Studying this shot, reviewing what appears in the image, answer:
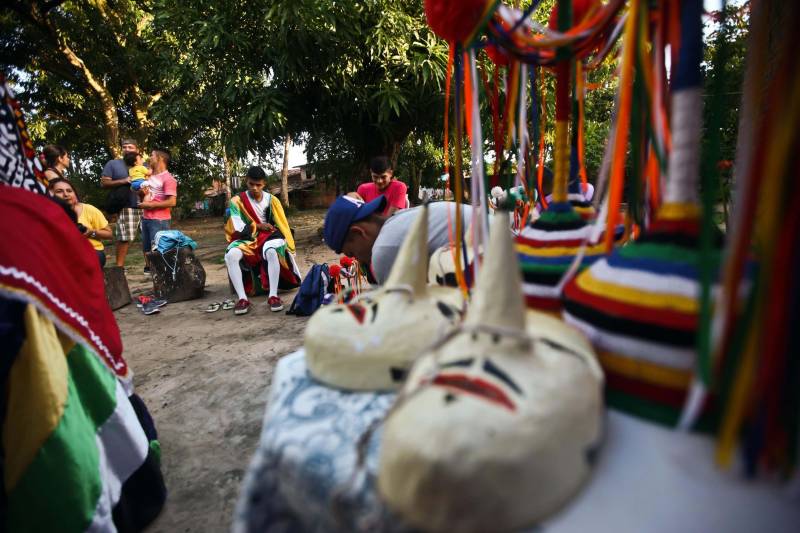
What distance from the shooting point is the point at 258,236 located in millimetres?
4414

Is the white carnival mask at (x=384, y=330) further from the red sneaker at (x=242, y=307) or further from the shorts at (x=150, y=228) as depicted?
the shorts at (x=150, y=228)

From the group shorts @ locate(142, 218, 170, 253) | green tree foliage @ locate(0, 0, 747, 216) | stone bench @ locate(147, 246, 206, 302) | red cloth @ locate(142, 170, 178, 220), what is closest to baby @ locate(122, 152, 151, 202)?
red cloth @ locate(142, 170, 178, 220)

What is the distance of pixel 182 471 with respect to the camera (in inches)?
68.5

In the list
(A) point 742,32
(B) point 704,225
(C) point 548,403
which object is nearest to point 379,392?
(C) point 548,403

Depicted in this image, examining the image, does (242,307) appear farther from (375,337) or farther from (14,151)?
(375,337)

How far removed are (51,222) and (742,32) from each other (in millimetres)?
1984

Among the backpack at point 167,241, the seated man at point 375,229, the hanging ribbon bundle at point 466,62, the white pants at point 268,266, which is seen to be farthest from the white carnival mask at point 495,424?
the backpack at point 167,241

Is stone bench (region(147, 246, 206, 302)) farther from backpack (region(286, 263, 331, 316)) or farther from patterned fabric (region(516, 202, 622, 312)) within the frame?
patterned fabric (region(516, 202, 622, 312))

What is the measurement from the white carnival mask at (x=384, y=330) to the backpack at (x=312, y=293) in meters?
2.99

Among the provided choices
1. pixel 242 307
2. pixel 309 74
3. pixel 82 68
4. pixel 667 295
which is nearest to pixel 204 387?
pixel 242 307

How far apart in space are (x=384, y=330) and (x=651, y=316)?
1.25 feet

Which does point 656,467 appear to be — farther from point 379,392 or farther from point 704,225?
point 379,392

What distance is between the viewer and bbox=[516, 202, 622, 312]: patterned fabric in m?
0.76

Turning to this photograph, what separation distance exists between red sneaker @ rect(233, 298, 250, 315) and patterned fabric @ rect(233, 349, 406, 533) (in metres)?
3.42
